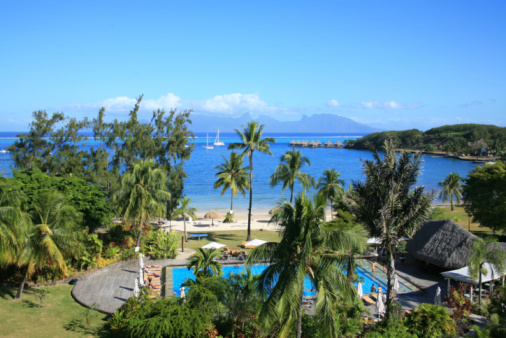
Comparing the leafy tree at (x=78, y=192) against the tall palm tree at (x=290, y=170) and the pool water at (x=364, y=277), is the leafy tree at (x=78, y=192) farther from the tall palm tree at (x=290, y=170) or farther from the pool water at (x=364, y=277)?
the tall palm tree at (x=290, y=170)

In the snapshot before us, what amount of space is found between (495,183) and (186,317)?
24.0m

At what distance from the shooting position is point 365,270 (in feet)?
74.7

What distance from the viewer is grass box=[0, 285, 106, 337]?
1441cm

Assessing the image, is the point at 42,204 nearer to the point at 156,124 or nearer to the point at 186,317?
the point at 186,317

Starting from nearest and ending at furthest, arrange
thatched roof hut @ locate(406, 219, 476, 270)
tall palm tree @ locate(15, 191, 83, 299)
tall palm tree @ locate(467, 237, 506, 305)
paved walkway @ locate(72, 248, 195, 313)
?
tall palm tree @ locate(467, 237, 506, 305) < tall palm tree @ locate(15, 191, 83, 299) < paved walkway @ locate(72, 248, 195, 313) < thatched roof hut @ locate(406, 219, 476, 270)

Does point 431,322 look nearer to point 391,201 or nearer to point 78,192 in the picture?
point 391,201

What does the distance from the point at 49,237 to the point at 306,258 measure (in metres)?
12.4

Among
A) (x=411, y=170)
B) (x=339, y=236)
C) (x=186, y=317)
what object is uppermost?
(x=411, y=170)

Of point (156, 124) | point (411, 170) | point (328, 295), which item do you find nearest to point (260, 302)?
point (328, 295)

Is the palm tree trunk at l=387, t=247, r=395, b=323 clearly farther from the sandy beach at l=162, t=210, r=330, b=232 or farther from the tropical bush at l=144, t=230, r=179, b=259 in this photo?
the sandy beach at l=162, t=210, r=330, b=232

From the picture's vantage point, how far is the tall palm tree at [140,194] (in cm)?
2447

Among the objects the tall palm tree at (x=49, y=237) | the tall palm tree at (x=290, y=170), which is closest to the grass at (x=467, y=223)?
the tall palm tree at (x=290, y=170)

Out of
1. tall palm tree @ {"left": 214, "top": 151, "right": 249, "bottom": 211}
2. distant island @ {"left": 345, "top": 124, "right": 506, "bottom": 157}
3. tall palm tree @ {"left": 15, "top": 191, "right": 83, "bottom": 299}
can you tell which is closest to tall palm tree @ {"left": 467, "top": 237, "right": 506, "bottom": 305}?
tall palm tree @ {"left": 15, "top": 191, "right": 83, "bottom": 299}

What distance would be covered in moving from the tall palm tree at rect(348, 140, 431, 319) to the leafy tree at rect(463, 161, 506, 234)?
15796 millimetres
